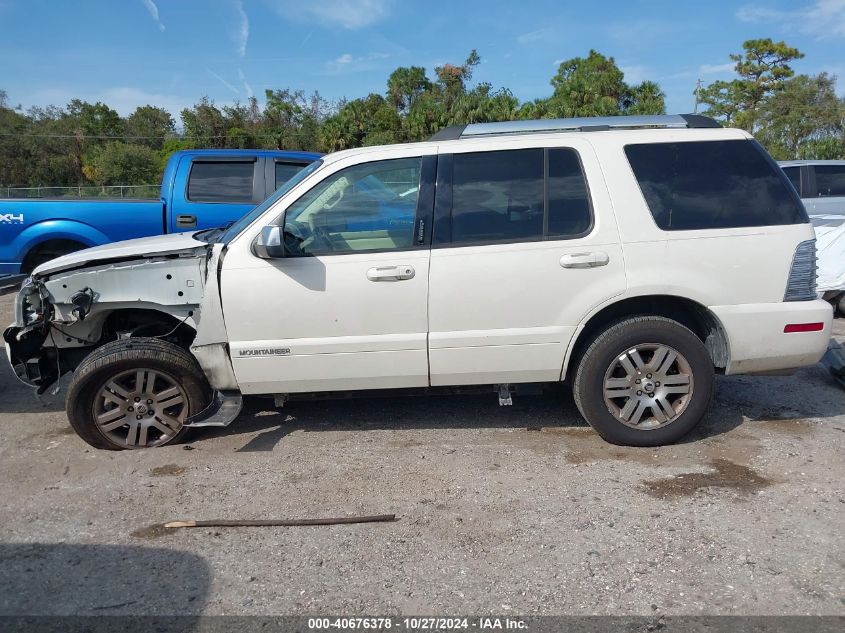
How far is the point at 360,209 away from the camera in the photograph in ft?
13.6

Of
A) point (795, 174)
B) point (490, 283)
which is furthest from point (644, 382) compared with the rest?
point (795, 174)

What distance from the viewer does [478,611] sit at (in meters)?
2.66

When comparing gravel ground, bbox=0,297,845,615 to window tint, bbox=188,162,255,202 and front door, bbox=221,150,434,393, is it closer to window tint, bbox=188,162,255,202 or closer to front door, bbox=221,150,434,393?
front door, bbox=221,150,434,393

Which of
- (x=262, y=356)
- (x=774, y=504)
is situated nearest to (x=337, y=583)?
(x=262, y=356)

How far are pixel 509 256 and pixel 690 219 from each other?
3.86 ft

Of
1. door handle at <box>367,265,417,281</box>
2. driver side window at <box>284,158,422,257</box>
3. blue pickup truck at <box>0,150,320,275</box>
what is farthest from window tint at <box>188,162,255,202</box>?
door handle at <box>367,265,417,281</box>

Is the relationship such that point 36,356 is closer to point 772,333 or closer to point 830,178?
point 772,333

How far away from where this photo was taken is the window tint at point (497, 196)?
401cm

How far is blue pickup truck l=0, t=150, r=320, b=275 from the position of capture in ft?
23.4

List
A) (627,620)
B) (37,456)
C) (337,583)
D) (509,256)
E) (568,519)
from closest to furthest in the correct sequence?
(627,620)
(337,583)
(568,519)
(509,256)
(37,456)

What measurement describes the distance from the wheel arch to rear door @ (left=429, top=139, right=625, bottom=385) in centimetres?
16

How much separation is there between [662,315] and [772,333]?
2.18 ft

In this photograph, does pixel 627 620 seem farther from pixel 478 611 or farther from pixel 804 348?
pixel 804 348

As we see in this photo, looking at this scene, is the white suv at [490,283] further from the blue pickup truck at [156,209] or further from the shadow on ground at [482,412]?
the blue pickup truck at [156,209]
